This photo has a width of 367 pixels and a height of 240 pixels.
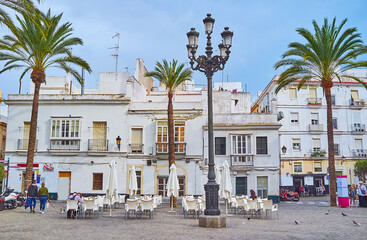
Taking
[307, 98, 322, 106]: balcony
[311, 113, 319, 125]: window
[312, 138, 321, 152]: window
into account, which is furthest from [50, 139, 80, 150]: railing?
[307, 98, 322, 106]: balcony

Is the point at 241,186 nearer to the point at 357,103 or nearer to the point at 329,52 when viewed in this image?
the point at 329,52

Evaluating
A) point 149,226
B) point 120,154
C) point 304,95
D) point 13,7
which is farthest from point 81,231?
point 304,95

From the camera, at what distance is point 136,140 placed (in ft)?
97.8

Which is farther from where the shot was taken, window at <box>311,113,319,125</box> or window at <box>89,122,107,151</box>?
window at <box>311,113,319,125</box>

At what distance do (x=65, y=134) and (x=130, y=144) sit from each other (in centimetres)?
546

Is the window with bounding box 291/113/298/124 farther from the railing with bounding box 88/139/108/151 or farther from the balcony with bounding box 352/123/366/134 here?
the railing with bounding box 88/139/108/151

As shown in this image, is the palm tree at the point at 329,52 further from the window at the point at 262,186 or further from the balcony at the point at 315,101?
the balcony at the point at 315,101

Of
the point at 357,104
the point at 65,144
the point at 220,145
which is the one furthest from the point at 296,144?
the point at 65,144

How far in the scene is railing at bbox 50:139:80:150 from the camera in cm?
2948

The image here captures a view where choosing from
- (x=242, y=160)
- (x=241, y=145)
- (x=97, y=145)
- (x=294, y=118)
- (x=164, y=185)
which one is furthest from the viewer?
(x=294, y=118)

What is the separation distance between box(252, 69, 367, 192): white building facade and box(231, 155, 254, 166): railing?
16004 millimetres

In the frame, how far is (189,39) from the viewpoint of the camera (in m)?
13.9

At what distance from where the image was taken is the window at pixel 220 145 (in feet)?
95.3

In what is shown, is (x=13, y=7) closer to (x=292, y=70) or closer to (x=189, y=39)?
(x=189, y=39)
